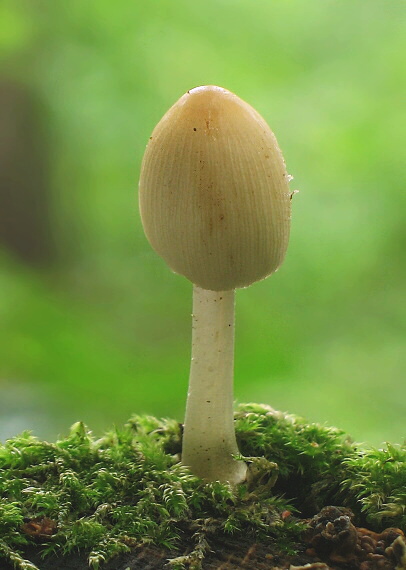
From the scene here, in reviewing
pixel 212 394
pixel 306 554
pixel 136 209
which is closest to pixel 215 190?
pixel 212 394

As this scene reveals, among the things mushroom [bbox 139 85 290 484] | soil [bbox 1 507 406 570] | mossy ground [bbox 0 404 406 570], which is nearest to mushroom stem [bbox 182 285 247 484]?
mossy ground [bbox 0 404 406 570]

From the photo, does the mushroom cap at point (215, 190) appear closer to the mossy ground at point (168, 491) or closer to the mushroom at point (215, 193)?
the mushroom at point (215, 193)

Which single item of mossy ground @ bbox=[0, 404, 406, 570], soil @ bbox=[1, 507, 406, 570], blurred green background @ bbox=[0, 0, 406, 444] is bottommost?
soil @ bbox=[1, 507, 406, 570]

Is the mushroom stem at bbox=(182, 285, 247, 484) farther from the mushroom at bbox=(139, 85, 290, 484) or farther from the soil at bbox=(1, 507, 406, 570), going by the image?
the soil at bbox=(1, 507, 406, 570)

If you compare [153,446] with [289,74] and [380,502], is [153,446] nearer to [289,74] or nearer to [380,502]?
[380,502]

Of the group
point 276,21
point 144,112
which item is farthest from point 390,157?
point 144,112

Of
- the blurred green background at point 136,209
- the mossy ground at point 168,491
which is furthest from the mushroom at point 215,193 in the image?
the blurred green background at point 136,209
